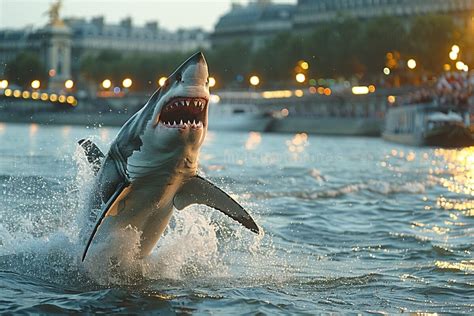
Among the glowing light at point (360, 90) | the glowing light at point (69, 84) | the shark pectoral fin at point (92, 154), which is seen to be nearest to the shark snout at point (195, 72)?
the shark pectoral fin at point (92, 154)

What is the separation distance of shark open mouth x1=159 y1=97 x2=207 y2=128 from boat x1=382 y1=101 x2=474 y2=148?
57.6 meters

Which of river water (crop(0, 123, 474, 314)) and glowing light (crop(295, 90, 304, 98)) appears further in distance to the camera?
glowing light (crop(295, 90, 304, 98))

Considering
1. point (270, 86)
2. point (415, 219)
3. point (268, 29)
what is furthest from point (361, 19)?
point (415, 219)

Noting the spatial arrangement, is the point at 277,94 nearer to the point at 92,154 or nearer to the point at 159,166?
the point at 92,154

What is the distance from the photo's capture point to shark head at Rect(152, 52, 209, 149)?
11.2 meters

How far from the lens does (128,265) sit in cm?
1302

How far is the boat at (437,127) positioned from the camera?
68.4 meters

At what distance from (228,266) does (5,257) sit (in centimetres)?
240

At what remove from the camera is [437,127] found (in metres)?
68.8

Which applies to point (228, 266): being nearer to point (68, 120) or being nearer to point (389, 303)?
point (389, 303)

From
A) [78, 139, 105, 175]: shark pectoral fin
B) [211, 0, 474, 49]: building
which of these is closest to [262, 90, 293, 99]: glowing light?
[211, 0, 474, 49]: building

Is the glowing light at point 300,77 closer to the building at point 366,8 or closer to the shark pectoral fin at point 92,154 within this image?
the building at point 366,8

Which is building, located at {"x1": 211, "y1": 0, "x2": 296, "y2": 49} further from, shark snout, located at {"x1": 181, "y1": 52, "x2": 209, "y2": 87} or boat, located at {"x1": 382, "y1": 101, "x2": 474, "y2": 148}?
shark snout, located at {"x1": 181, "y1": 52, "x2": 209, "y2": 87}

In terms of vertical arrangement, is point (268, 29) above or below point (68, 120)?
above
